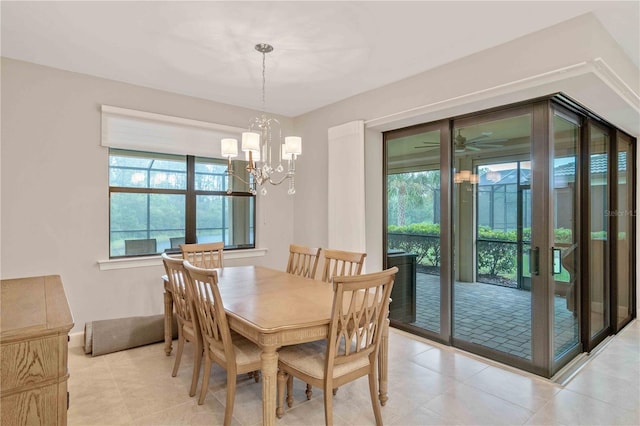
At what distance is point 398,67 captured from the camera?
320cm

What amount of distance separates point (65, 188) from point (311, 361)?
2.90 metres

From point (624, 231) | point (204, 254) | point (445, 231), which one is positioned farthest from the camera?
point (624, 231)

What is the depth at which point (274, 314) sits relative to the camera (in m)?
2.02

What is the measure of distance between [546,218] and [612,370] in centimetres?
143

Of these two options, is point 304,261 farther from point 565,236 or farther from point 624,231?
point 624,231

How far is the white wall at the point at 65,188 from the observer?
306 cm

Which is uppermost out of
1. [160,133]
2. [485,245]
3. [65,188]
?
[160,133]

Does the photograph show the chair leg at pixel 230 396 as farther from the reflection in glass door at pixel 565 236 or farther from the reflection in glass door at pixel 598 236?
the reflection in glass door at pixel 598 236

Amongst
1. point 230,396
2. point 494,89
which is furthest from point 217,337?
point 494,89

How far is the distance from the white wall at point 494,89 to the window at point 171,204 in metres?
1.12

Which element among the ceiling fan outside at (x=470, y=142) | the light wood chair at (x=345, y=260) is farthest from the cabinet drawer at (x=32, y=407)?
the ceiling fan outside at (x=470, y=142)

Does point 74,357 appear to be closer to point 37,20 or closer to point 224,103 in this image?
point 37,20

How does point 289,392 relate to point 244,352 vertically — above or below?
below

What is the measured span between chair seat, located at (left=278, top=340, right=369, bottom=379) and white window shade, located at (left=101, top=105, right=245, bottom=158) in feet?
8.97
